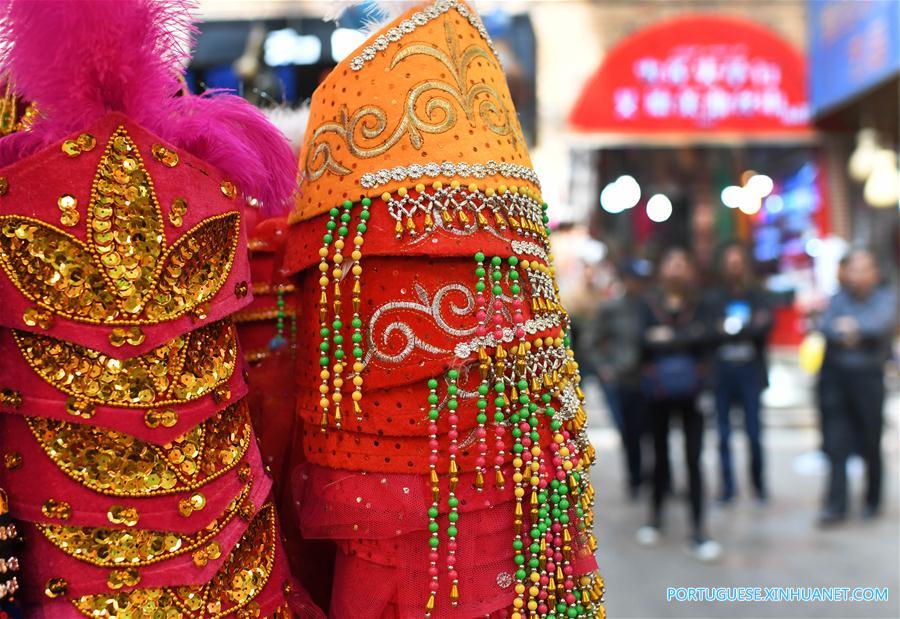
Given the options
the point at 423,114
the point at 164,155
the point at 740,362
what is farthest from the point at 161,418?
the point at 740,362

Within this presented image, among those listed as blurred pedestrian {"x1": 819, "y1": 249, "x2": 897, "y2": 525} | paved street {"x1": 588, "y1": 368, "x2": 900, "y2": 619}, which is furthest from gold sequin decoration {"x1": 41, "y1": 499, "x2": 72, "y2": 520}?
blurred pedestrian {"x1": 819, "y1": 249, "x2": 897, "y2": 525}

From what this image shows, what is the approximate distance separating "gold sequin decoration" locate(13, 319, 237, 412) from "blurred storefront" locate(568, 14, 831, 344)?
15.6ft

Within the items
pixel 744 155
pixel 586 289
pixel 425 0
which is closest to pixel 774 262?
pixel 744 155

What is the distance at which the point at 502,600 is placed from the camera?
846mm

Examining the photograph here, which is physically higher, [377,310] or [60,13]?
[60,13]

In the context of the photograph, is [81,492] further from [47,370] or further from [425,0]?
[425,0]

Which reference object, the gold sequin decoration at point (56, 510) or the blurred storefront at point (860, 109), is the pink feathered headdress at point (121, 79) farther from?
the blurred storefront at point (860, 109)

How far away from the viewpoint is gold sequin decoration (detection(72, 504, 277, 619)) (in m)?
0.71

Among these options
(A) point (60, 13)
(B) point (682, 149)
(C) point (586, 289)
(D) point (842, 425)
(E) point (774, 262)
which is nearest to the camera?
(A) point (60, 13)

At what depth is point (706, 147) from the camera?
6398 millimetres

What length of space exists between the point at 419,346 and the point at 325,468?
20 centimetres

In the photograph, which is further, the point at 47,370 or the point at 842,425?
the point at 842,425

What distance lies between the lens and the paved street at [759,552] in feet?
8.89

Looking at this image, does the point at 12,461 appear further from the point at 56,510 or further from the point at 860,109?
the point at 860,109
